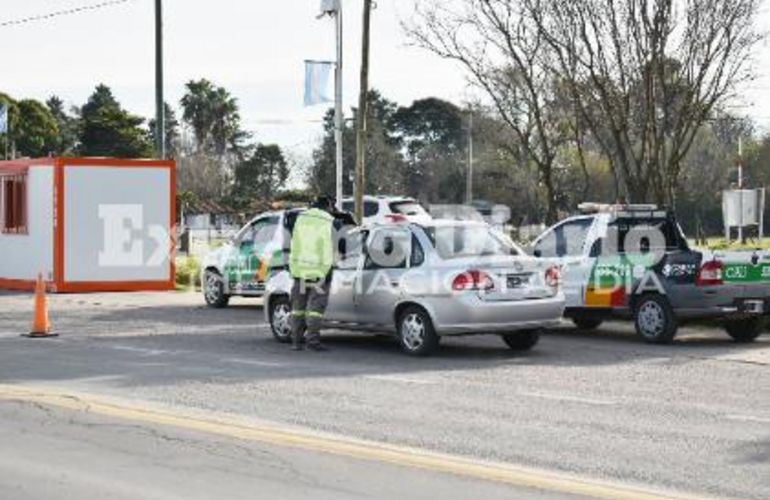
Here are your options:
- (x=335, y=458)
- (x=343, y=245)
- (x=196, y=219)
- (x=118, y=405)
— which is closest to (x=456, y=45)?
(x=343, y=245)

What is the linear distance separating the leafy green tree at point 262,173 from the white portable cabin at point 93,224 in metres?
61.8

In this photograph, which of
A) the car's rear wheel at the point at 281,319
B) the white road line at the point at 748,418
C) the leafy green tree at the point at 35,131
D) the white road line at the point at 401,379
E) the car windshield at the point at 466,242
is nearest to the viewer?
the white road line at the point at 748,418

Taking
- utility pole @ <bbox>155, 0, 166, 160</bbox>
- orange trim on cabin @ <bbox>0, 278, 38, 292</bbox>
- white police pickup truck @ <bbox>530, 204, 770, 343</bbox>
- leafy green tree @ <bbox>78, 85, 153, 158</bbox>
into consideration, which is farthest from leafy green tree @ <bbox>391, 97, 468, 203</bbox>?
white police pickup truck @ <bbox>530, 204, 770, 343</bbox>

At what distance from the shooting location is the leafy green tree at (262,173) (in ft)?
296

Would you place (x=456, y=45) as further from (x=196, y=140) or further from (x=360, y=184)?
(x=196, y=140)

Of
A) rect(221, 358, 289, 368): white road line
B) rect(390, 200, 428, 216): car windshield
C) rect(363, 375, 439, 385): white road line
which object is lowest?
rect(363, 375, 439, 385): white road line

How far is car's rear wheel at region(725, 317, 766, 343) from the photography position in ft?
54.5

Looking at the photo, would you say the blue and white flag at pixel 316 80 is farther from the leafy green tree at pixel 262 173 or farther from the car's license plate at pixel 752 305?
the leafy green tree at pixel 262 173

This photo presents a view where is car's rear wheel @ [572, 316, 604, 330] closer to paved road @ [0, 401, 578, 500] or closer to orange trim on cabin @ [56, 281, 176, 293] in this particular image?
paved road @ [0, 401, 578, 500]

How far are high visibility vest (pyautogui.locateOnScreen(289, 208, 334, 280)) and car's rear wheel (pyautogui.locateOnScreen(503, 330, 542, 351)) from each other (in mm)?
2345

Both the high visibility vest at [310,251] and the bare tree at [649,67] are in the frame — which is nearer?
the high visibility vest at [310,251]

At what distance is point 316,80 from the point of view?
2603 cm

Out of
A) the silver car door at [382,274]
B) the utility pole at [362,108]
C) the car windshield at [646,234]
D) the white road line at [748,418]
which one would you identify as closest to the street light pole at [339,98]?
the utility pole at [362,108]

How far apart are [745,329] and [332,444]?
937cm
